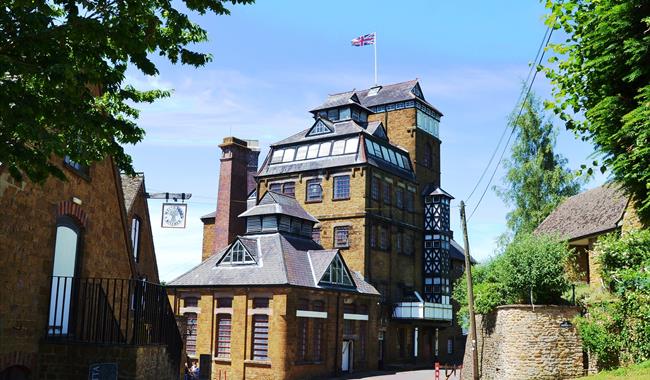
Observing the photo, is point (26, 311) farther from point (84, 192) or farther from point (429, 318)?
point (429, 318)

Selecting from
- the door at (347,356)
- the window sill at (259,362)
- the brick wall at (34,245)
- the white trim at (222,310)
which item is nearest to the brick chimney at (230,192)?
the white trim at (222,310)

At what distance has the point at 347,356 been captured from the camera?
3928 centimetres

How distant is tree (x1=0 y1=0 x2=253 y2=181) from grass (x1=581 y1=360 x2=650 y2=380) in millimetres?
15828

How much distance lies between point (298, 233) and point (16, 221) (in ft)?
96.0

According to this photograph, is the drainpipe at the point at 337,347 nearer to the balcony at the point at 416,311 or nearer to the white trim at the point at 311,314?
the white trim at the point at 311,314

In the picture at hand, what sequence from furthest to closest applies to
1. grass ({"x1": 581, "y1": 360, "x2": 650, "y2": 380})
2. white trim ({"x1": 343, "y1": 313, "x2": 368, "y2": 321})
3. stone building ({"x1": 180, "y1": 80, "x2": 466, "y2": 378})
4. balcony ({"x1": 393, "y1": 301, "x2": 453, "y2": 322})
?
balcony ({"x1": 393, "y1": 301, "x2": 453, "y2": 322}) < stone building ({"x1": 180, "y1": 80, "x2": 466, "y2": 378}) < white trim ({"x1": 343, "y1": 313, "x2": 368, "y2": 321}) < grass ({"x1": 581, "y1": 360, "x2": 650, "y2": 380})

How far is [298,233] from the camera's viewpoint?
4034cm

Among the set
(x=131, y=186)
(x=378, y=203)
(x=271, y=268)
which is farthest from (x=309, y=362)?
(x=131, y=186)

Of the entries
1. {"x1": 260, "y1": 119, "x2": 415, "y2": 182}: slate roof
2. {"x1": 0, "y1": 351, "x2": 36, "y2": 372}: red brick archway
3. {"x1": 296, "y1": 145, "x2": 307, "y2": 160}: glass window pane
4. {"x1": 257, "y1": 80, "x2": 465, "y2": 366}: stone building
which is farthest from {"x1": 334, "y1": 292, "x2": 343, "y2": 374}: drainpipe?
{"x1": 0, "y1": 351, "x2": 36, "y2": 372}: red brick archway

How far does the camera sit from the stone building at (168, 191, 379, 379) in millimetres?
34844

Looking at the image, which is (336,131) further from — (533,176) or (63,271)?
(63,271)

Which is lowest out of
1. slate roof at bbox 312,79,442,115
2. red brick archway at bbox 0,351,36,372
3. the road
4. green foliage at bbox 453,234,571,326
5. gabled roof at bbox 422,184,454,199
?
the road

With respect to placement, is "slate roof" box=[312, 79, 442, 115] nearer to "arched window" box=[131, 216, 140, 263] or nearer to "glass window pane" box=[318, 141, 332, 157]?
"glass window pane" box=[318, 141, 332, 157]

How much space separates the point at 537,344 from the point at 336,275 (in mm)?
14720
